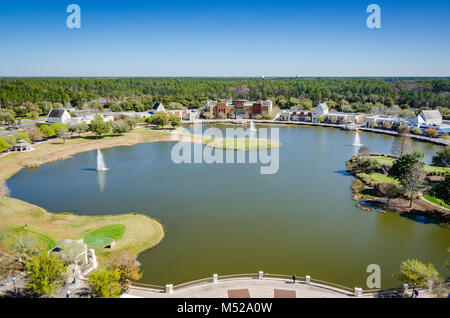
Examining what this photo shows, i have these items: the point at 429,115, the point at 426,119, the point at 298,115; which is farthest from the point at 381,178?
the point at 298,115

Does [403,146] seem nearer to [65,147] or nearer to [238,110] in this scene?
[238,110]

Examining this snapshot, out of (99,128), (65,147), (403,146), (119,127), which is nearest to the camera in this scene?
(403,146)

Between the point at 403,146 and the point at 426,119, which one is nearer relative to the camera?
the point at 403,146

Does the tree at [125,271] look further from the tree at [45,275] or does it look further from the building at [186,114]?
the building at [186,114]

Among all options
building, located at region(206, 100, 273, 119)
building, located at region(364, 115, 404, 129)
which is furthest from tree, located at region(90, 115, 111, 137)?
building, located at region(364, 115, 404, 129)

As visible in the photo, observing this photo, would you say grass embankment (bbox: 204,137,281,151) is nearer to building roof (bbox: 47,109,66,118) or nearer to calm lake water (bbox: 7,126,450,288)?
calm lake water (bbox: 7,126,450,288)

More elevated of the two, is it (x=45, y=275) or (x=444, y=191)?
(x=444, y=191)

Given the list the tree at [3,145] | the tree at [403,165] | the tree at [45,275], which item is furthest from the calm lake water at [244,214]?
the tree at [3,145]
